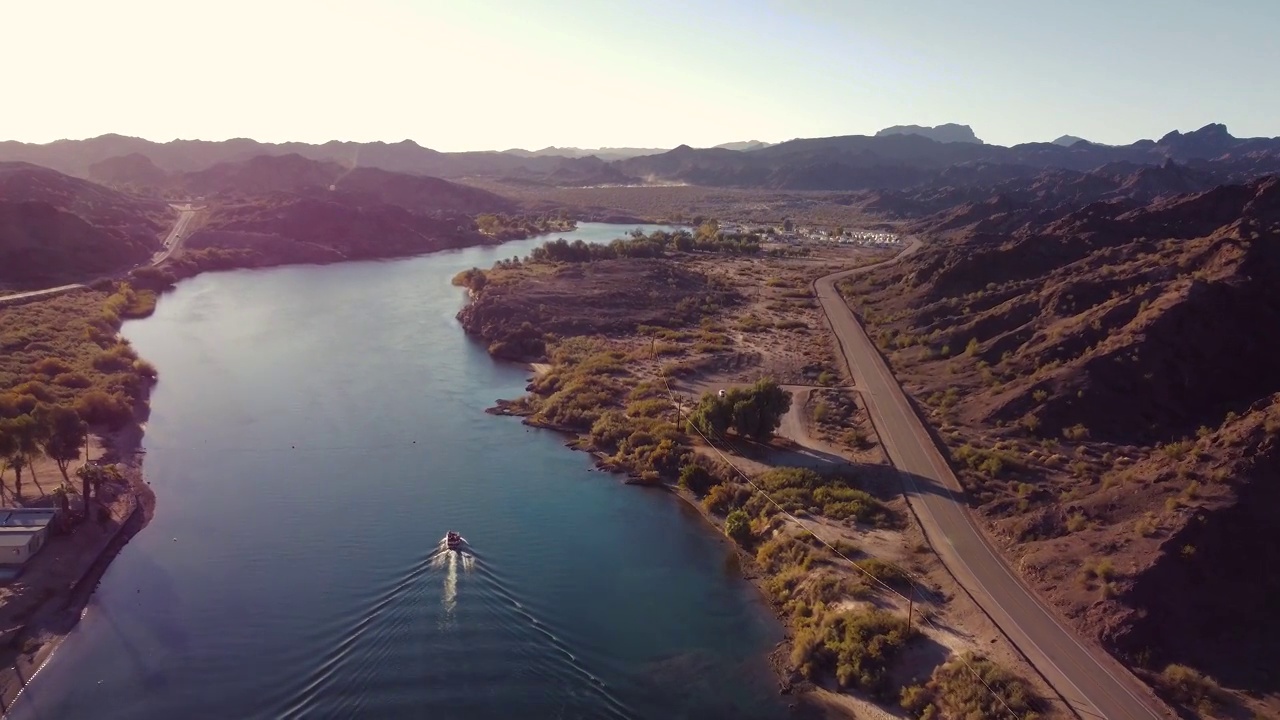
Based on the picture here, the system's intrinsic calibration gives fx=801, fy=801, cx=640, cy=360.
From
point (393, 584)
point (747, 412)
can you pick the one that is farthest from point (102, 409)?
point (747, 412)

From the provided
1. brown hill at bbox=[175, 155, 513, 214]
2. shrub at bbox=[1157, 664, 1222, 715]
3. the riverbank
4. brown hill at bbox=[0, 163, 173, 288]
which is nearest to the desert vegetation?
brown hill at bbox=[0, 163, 173, 288]

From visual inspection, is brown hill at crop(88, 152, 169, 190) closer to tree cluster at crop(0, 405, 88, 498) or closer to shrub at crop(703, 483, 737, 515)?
tree cluster at crop(0, 405, 88, 498)

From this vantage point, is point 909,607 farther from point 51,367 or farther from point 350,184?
point 350,184

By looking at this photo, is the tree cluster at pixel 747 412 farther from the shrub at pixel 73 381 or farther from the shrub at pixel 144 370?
the shrub at pixel 144 370

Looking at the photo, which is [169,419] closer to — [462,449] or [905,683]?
[462,449]

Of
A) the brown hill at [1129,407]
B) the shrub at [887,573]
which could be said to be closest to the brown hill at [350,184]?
the brown hill at [1129,407]

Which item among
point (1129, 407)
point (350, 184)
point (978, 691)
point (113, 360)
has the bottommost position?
point (978, 691)

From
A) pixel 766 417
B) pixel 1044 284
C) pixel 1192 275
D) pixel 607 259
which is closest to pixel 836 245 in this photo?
pixel 607 259
